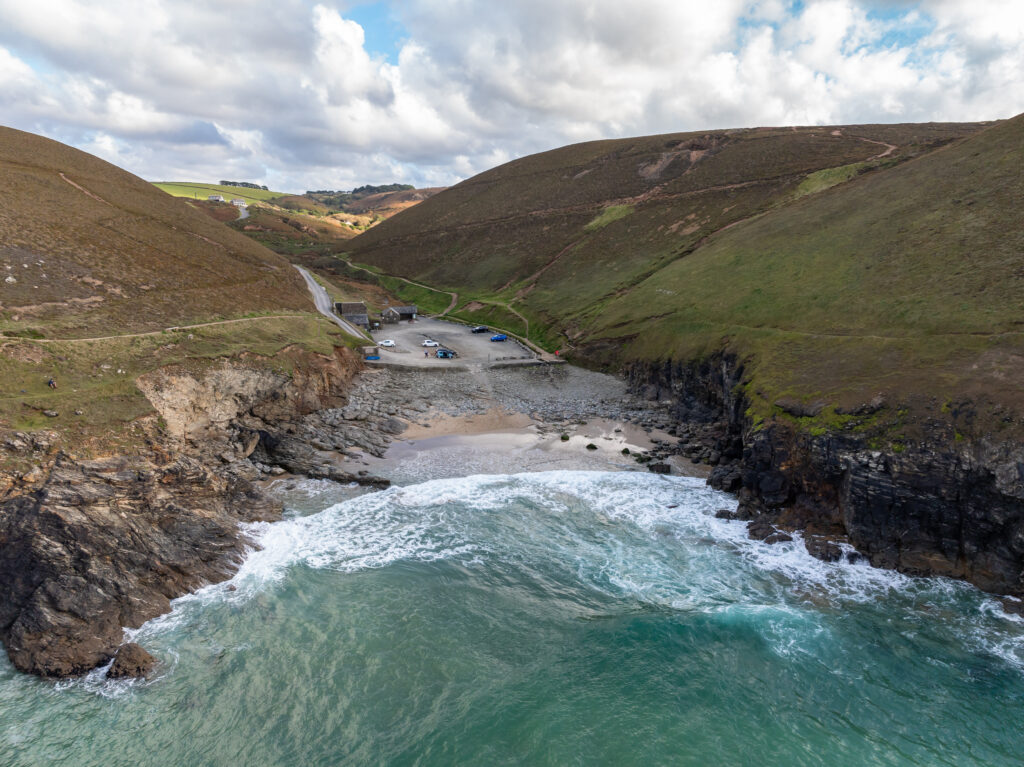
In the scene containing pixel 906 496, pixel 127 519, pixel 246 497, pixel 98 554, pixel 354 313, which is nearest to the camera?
pixel 98 554

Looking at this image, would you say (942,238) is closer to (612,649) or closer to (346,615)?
(612,649)

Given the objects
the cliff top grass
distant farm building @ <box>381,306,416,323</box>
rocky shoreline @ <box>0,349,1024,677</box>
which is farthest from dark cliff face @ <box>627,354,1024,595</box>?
distant farm building @ <box>381,306,416,323</box>

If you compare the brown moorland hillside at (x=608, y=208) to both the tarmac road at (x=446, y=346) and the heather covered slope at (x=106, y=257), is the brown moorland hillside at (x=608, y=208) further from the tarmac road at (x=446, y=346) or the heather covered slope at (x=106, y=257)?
the heather covered slope at (x=106, y=257)

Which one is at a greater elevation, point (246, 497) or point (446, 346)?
point (446, 346)

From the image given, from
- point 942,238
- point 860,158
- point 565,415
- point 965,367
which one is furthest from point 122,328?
point 860,158

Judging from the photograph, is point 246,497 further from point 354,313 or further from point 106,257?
point 354,313

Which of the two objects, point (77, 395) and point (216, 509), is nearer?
point (216, 509)

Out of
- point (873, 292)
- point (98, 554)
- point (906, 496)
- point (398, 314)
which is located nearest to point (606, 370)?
point (873, 292)
